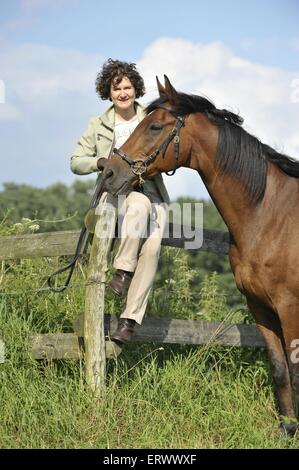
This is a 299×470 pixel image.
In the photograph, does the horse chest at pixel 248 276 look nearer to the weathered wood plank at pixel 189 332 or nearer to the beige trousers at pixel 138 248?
the beige trousers at pixel 138 248

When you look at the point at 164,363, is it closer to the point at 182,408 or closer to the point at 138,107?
the point at 182,408

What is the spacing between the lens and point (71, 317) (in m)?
6.16

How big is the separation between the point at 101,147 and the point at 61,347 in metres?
1.62

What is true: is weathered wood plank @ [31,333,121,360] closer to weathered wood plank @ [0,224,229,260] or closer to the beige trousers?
the beige trousers

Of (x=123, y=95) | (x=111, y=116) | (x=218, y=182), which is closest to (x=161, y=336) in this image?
(x=218, y=182)

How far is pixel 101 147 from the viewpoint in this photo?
5.64 meters

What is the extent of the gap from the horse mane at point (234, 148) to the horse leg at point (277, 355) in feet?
2.90

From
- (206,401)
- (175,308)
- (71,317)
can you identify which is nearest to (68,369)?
(71,317)

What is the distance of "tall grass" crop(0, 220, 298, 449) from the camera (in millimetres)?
4820

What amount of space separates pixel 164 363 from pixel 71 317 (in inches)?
38.7

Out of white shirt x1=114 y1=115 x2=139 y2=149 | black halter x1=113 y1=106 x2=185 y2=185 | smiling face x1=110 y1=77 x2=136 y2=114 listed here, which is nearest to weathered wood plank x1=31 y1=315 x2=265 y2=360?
black halter x1=113 y1=106 x2=185 y2=185

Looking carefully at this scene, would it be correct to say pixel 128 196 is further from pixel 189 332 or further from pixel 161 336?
pixel 189 332

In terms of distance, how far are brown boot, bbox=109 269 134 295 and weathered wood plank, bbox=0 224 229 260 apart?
0.59 metres

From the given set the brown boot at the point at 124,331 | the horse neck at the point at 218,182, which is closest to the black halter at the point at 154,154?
the horse neck at the point at 218,182
